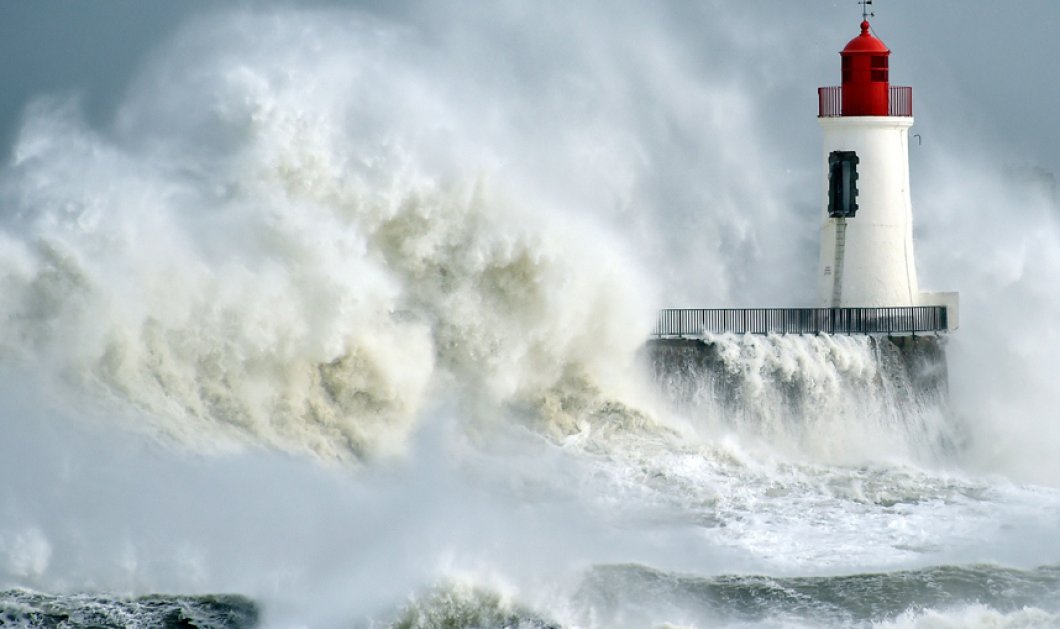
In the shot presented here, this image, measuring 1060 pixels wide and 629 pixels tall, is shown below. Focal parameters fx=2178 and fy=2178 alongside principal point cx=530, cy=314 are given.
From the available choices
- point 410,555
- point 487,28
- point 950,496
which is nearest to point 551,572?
point 410,555

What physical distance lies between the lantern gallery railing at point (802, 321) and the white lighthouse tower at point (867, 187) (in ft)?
1.27

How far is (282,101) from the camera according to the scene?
26.4 meters

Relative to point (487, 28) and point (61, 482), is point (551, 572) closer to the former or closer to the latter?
point (61, 482)

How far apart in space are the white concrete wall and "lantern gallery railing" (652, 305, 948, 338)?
428 mm

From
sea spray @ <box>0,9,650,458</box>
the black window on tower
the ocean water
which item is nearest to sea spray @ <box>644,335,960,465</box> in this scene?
the ocean water

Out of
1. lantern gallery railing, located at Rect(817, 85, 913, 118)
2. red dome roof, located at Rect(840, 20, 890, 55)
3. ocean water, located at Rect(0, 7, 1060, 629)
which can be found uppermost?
red dome roof, located at Rect(840, 20, 890, 55)

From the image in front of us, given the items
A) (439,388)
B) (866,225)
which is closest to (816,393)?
(866,225)

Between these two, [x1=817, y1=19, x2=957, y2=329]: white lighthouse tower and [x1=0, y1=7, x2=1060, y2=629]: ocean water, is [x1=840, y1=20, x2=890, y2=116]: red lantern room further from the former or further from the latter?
[x1=0, y1=7, x2=1060, y2=629]: ocean water

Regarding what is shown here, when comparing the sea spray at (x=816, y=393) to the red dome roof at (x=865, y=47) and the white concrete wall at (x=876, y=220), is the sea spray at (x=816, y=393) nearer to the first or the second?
the white concrete wall at (x=876, y=220)

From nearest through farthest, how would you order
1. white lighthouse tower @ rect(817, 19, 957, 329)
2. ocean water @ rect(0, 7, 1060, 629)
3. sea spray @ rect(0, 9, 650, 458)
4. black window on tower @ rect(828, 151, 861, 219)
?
ocean water @ rect(0, 7, 1060, 629) → sea spray @ rect(0, 9, 650, 458) → white lighthouse tower @ rect(817, 19, 957, 329) → black window on tower @ rect(828, 151, 861, 219)

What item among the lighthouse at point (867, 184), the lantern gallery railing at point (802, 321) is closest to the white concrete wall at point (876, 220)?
the lighthouse at point (867, 184)

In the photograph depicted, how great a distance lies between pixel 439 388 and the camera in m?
26.1

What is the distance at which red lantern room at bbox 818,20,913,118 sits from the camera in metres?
28.7

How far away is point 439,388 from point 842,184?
6.56 metres
